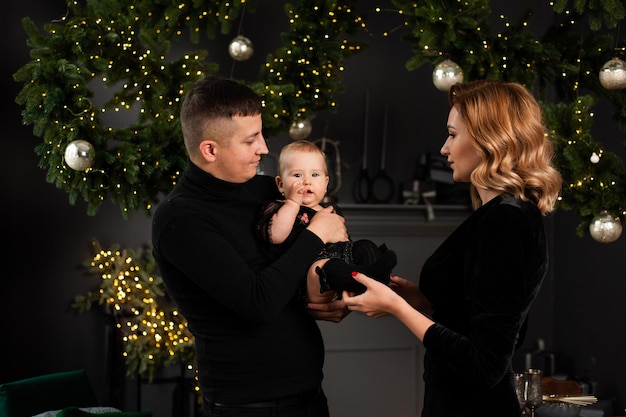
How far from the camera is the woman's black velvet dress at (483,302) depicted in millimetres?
2029

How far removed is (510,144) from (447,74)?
5.37 feet

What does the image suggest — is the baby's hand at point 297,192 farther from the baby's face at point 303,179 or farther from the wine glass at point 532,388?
the wine glass at point 532,388

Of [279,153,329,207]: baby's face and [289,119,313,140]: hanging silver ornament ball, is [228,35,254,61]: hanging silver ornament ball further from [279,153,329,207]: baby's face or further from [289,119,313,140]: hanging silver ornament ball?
[279,153,329,207]: baby's face

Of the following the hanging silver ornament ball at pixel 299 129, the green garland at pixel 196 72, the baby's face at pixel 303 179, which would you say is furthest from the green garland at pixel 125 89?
the baby's face at pixel 303 179

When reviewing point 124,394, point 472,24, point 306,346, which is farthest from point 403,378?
point 306,346

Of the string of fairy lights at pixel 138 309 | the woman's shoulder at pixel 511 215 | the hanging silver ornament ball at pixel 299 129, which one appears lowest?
the string of fairy lights at pixel 138 309

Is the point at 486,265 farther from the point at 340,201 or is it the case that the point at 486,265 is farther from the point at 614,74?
the point at 340,201

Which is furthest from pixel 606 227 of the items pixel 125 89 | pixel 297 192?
pixel 125 89

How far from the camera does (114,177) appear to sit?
3627mm

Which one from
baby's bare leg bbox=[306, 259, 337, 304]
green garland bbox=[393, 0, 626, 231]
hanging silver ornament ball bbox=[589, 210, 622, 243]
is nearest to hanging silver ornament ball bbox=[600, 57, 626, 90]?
green garland bbox=[393, 0, 626, 231]

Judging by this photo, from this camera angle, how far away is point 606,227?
12.3 feet

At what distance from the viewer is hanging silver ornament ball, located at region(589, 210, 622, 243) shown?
148 inches

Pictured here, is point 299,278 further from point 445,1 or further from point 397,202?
point 397,202

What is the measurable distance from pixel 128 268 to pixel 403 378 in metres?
2.01
